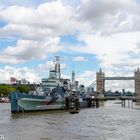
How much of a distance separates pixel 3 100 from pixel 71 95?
303 feet

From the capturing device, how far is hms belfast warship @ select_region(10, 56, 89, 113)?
92.8m

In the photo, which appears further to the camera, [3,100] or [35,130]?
[3,100]

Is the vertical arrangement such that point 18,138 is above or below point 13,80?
below

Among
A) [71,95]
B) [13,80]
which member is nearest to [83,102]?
[71,95]

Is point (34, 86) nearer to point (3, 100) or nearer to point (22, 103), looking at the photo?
point (22, 103)

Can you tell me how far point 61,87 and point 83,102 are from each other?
1077 inches

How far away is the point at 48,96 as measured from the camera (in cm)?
10225

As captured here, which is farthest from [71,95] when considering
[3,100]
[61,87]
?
[3,100]

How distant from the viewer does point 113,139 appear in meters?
47.1

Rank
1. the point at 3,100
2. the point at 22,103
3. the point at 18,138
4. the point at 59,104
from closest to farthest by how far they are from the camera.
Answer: the point at 18,138
the point at 22,103
the point at 59,104
the point at 3,100

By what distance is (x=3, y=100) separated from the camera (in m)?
200

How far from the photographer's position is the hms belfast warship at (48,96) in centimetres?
9281

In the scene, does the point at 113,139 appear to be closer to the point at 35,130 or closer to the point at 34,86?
the point at 35,130

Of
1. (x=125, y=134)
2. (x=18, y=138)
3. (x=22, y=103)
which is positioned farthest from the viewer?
(x=22, y=103)
